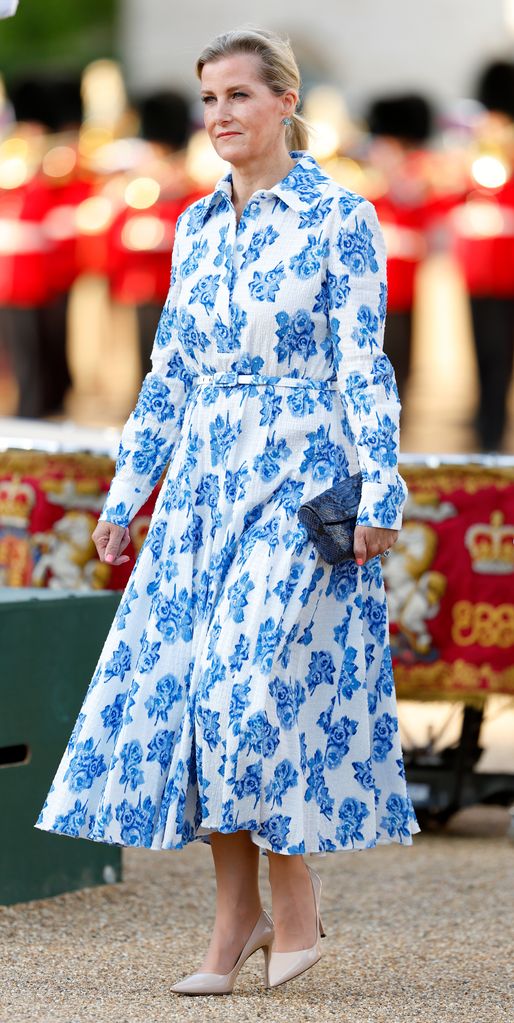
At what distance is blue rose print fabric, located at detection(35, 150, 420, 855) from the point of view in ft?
10.9

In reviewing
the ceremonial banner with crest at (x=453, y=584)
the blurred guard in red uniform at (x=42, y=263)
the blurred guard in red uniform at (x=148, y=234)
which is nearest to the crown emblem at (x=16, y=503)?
the ceremonial banner with crest at (x=453, y=584)

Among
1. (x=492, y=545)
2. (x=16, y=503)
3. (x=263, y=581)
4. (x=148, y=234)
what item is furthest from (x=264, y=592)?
(x=148, y=234)

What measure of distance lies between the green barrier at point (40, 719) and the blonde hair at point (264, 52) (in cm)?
118

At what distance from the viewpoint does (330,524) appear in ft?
11.0

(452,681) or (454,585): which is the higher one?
(454,585)

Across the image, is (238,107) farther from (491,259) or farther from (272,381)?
(491,259)

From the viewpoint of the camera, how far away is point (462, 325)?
60.5ft

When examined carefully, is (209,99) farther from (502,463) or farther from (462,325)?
(462,325)

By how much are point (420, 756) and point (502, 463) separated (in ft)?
2.30

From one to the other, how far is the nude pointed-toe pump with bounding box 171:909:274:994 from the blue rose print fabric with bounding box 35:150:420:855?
21 cm

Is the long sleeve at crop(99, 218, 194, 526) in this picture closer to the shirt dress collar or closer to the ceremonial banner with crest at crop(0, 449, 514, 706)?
the shirt dress collar

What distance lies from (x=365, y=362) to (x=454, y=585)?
172cm

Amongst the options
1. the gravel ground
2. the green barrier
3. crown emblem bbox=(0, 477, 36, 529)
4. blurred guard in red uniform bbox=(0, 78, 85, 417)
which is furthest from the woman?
blurred guard in red uniform bbox=(0, 78, 85, 417)

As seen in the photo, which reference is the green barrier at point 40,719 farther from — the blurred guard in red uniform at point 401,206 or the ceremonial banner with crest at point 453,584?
the blurred guard in red uniform at point 401,206
